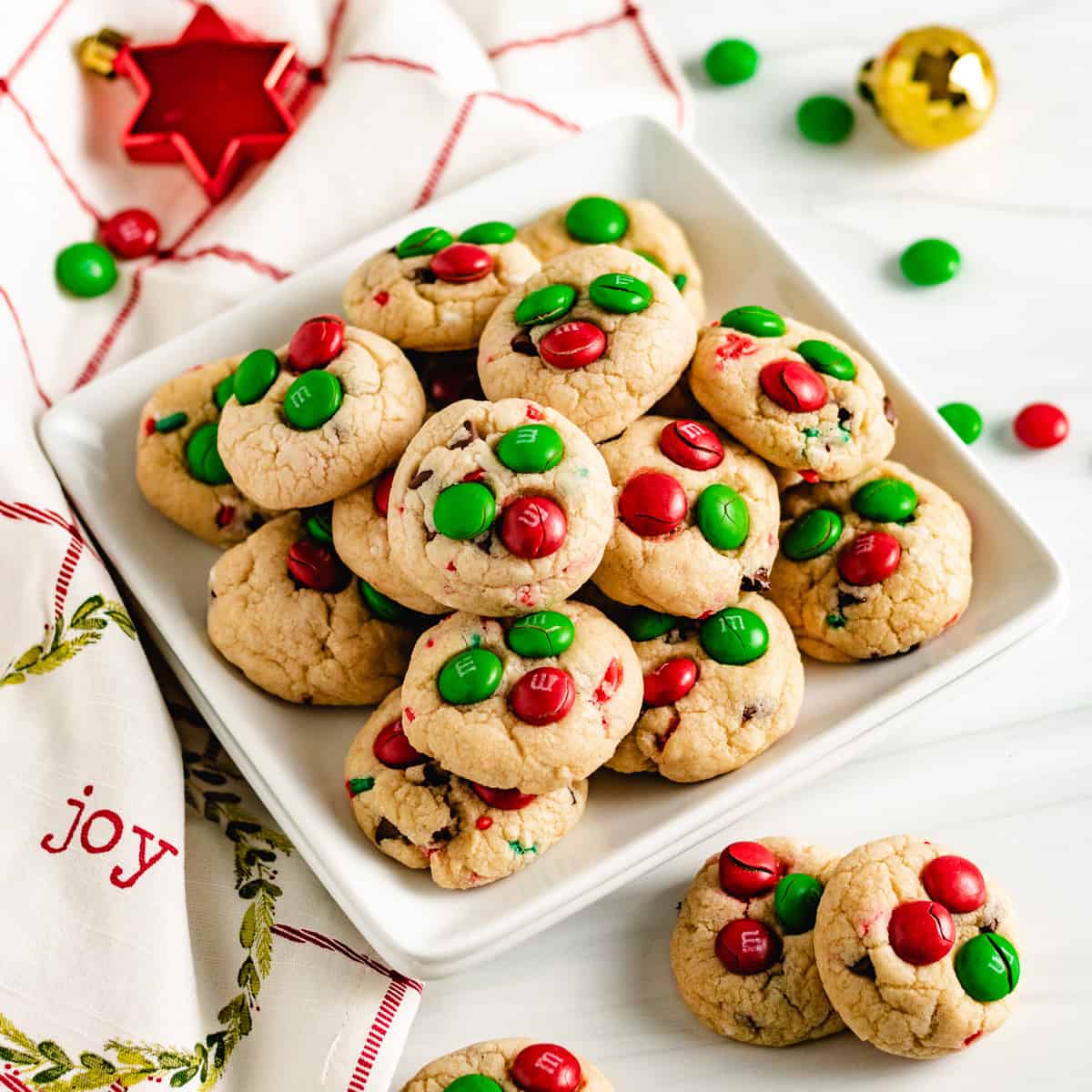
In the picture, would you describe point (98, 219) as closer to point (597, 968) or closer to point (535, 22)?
point (535, 22)

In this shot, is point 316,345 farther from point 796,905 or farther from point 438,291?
point 796,905

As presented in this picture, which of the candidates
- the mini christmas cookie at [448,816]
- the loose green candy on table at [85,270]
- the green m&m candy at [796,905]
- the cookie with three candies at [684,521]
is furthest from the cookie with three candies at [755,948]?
the loose green candy on table at [85,270]

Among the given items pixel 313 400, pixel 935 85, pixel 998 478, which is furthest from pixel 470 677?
pixel 935 85

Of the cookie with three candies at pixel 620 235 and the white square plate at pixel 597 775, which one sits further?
the cookie with three candies at pixel 620 235

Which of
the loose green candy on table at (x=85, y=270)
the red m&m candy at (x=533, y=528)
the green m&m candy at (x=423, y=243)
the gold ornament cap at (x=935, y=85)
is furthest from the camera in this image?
the gold ornament cap at (x=935, y=85)

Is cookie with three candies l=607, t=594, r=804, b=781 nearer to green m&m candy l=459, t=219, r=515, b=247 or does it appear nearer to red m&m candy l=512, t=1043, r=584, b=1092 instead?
red m&m candy l=512, t=1043, r=584, b=1092

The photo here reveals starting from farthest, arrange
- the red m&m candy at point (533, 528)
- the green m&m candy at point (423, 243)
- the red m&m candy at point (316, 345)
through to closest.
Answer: the green m&m candy at point (423, 243), the red m&m candy at point (316, 345), the red m&m candy at point (533, 528)

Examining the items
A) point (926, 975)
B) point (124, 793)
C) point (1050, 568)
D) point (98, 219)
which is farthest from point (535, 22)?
point (926, 975)

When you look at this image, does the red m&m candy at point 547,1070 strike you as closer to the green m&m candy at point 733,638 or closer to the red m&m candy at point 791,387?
the green m&m candy at point 733,638
